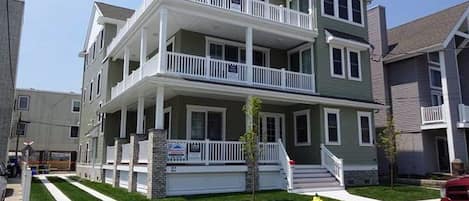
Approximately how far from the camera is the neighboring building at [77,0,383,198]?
14.3 meters

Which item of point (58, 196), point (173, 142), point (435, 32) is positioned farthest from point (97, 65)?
point (435, 32)

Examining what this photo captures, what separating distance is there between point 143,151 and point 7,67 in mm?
13370

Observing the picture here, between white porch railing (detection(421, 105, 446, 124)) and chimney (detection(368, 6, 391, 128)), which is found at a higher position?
chimney (detection(368, 6, 391, 128))

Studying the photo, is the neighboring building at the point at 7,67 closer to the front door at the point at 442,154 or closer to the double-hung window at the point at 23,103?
the double-hung window at the point at 23,103

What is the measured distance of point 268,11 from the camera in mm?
17359

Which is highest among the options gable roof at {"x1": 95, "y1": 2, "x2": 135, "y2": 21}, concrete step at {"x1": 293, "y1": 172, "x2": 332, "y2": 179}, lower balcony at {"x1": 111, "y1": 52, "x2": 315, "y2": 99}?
gable roof at {"x1": 95, "y1": 2, "x2": 135, "y2": 21}

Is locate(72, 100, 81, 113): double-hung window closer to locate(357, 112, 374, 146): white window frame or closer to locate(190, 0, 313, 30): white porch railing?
locate(190, 0, 313, 30): white porch railing

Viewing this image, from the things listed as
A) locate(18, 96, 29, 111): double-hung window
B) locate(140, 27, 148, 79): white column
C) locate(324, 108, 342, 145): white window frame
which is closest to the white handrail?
locate(324, 108, 342, 145): white window frame

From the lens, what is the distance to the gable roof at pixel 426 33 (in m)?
21.9

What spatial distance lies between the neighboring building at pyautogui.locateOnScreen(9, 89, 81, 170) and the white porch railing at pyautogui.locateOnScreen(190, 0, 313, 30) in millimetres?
34513

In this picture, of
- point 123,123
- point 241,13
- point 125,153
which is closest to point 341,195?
point 241,13

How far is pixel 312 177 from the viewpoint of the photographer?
16.2 m

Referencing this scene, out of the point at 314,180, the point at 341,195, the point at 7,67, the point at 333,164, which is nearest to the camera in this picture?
the point at 341,195

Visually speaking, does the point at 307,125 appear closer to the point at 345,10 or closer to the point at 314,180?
the point at 314,180
